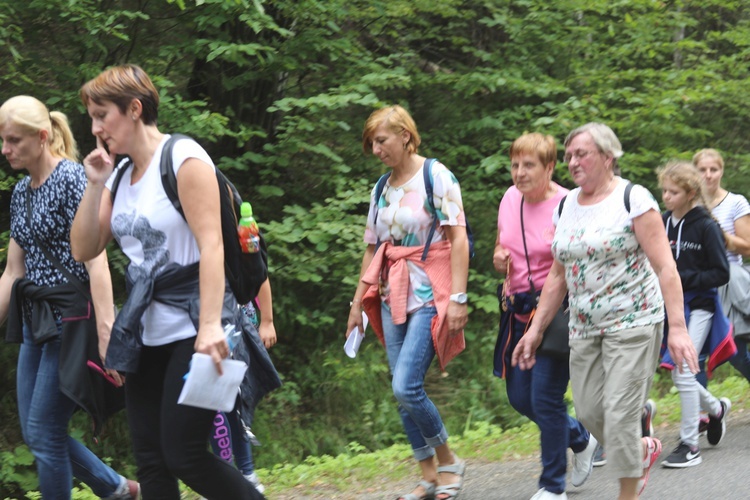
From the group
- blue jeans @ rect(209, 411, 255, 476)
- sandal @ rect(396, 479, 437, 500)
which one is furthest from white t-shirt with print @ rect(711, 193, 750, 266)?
blue jeans @ rect(209, 411, 255, 476)

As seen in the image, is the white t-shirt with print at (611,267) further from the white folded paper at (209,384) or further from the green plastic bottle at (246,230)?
the white folded paper at (209,384)

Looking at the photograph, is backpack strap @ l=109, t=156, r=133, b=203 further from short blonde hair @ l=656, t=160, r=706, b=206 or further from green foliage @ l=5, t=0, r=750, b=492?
short blonde hair @ l=656, t=160, r=706, b=206

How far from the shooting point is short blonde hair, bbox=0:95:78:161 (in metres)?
4.44

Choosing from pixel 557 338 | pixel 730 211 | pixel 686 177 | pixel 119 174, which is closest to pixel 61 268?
pixel 119 174

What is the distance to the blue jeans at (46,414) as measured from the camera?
4.46 meters

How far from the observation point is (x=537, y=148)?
498 centimetres

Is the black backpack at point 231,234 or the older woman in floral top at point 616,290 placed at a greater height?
the black backpack at point 231,234

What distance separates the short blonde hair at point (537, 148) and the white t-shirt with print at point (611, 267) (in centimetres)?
61

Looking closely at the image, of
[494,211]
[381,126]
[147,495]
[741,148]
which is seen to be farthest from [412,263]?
[741,148]

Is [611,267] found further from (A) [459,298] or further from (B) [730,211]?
(B) [730,211]

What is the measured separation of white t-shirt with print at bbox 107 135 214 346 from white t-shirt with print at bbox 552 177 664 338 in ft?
5.88

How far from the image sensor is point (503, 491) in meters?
5.60

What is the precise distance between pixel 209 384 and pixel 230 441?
202 centimetres

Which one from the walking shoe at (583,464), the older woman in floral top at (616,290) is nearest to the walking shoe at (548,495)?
the walking shoe at (583,464)
